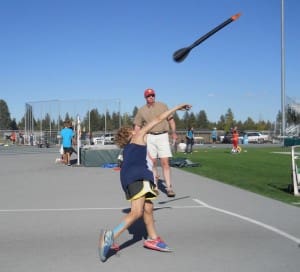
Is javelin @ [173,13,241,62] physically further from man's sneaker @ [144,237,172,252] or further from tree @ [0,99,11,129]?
tree @ [0,99,11,129]

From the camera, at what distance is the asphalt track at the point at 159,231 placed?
4.66m

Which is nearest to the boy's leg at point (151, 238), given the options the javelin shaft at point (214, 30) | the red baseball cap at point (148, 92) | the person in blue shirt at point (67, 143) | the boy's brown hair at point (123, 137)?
the boy's brown hair at point (123, 137)

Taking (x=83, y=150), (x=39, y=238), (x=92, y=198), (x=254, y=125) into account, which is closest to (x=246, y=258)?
(x=39, y=238)

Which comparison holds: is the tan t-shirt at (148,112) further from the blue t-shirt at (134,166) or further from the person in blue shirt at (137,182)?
the blue t-shirt at (134,166)

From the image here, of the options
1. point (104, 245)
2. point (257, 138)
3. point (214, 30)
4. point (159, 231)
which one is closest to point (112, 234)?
point (104, 245)

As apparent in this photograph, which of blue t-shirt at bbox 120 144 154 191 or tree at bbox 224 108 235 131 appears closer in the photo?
blue t-shirt at bbox 120 144 154 191

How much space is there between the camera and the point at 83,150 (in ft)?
56.7

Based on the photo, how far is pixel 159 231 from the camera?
19.9 feet

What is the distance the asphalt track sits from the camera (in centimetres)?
466

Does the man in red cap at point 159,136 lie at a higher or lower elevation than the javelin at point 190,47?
lower

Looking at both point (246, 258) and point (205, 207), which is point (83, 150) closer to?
point (205, 207)

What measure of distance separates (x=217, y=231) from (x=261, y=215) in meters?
1.30

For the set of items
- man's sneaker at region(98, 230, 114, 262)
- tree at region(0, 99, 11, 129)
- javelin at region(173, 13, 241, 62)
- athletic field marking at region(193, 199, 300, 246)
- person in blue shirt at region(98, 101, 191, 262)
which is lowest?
athletic field marking at region(193, 199, 300, 246)

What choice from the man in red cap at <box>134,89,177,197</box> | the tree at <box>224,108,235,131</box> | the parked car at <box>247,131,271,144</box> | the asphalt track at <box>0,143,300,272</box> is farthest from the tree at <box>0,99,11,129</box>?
the asphalt track at <box>0,143,300,272</box>
